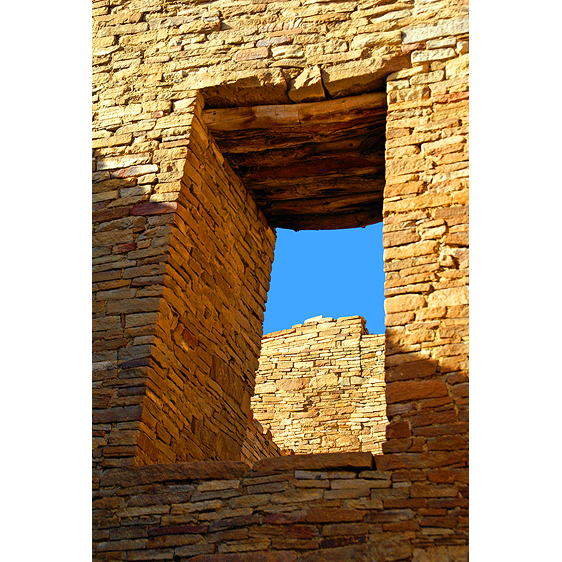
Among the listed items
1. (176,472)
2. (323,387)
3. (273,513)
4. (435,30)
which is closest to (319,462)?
(273,513)

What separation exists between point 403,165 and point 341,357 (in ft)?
24.1

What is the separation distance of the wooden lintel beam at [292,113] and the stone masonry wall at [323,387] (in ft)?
21.2

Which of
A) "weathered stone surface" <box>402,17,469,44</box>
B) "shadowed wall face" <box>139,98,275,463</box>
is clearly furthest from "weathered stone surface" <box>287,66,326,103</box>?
"shadowed wall face" <box>139,98,275,463</box>

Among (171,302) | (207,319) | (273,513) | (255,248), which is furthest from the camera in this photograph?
(255,248)

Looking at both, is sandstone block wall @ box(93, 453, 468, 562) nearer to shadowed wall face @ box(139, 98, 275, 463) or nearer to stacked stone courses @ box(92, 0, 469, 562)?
stacked stone courses @ box(92, 0, 469, 562)

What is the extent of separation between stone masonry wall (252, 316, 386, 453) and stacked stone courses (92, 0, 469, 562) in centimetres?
507

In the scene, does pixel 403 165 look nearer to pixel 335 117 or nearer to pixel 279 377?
pixel 335 117

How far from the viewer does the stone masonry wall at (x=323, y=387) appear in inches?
482

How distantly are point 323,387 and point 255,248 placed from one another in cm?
561

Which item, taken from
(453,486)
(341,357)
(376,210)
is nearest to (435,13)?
(376,210)

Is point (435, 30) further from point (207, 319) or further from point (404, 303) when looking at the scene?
point (207, 319)

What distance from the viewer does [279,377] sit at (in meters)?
13.0

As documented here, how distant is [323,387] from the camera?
502 inches

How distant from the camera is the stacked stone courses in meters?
4.88
